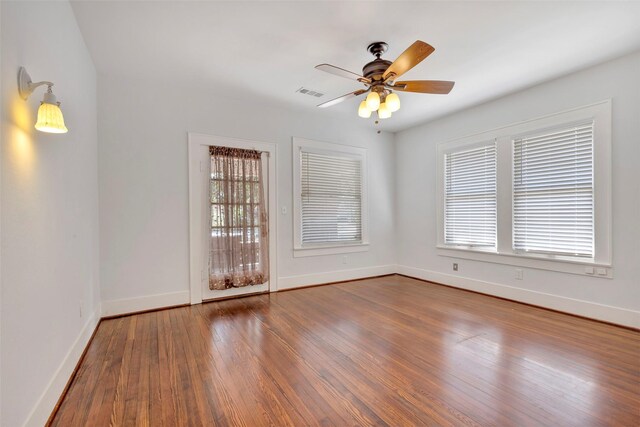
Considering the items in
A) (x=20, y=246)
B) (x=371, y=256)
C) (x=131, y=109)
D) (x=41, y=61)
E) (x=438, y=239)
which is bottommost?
(x=371, y=256)

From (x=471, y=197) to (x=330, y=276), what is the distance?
260 centimetres

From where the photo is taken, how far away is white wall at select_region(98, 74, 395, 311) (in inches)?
138

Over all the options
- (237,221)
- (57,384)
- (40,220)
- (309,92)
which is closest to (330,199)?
(237,221)

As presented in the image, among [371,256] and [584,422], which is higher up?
[371,256]

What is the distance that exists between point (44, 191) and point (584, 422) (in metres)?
3.53

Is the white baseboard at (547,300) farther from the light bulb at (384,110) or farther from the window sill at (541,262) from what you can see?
the light bulb at (384,110)

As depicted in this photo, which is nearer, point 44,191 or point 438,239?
point 44,191

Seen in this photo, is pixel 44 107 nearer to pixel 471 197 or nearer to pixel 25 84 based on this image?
pixel 25 84

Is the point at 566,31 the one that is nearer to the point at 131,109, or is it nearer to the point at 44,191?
the point at 44,191

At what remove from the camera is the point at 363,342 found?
278 centimetres

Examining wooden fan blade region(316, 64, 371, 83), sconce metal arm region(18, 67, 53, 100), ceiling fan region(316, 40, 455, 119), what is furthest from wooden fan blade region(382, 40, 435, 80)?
sconce metal arm region(18, 67, 53, 100)

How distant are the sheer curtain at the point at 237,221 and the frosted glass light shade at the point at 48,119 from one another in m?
2.44

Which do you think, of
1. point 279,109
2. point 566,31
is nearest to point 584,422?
point 566,31

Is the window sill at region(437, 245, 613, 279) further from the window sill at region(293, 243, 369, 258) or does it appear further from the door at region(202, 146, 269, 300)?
the door at region(202, 146, 269, 300)
